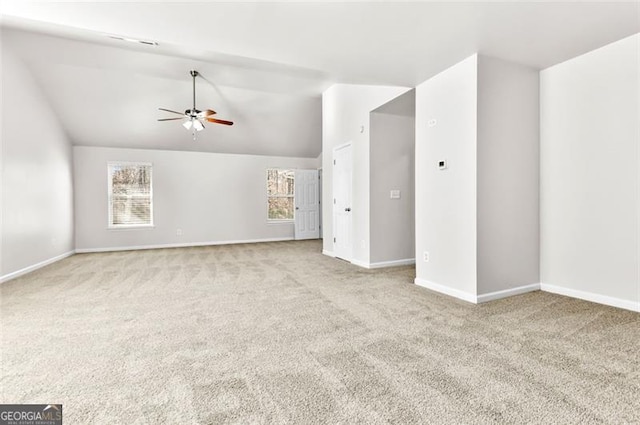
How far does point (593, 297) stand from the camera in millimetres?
3145

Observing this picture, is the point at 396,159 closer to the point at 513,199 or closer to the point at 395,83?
the point at 395,83

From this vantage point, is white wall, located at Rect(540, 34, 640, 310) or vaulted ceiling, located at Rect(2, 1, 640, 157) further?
white wall, located at Rect(540, 34, 640, 310)

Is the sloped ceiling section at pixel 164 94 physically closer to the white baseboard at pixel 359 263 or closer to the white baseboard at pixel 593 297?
the white baseboard at pixel 359 263

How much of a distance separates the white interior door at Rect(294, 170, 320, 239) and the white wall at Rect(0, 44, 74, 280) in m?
5.01

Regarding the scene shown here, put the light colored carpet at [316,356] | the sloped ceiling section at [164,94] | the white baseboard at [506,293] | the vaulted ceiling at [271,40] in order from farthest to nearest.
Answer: the sloped ceiling section at [164,94] → the white baseboard at [506,293] → the vaulted ceiling at [271,40] → the light colored carpet at [316,356]

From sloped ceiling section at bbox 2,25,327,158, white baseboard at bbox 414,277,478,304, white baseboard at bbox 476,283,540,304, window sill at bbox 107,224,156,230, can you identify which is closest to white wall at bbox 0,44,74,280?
sloped ceiling section at bbox 2,25,327,158

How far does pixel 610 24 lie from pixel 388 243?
337 cm

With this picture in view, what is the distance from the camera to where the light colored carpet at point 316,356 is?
152 centimetres

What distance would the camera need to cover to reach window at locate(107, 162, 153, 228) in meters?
7.24

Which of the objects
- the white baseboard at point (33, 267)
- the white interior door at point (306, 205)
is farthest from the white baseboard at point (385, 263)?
the white baseboard at point (33, 267)

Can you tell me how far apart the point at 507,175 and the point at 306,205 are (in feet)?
19.3

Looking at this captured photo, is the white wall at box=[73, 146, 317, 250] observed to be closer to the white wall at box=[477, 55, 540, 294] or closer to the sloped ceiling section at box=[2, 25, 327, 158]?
the sloped ceiling section at box=[2, 25, 327, 158]

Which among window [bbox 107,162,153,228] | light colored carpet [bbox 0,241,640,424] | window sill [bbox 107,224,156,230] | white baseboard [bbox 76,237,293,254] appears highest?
window [bbox 107,162,153,228]

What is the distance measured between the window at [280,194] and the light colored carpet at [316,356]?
5.08 meters
